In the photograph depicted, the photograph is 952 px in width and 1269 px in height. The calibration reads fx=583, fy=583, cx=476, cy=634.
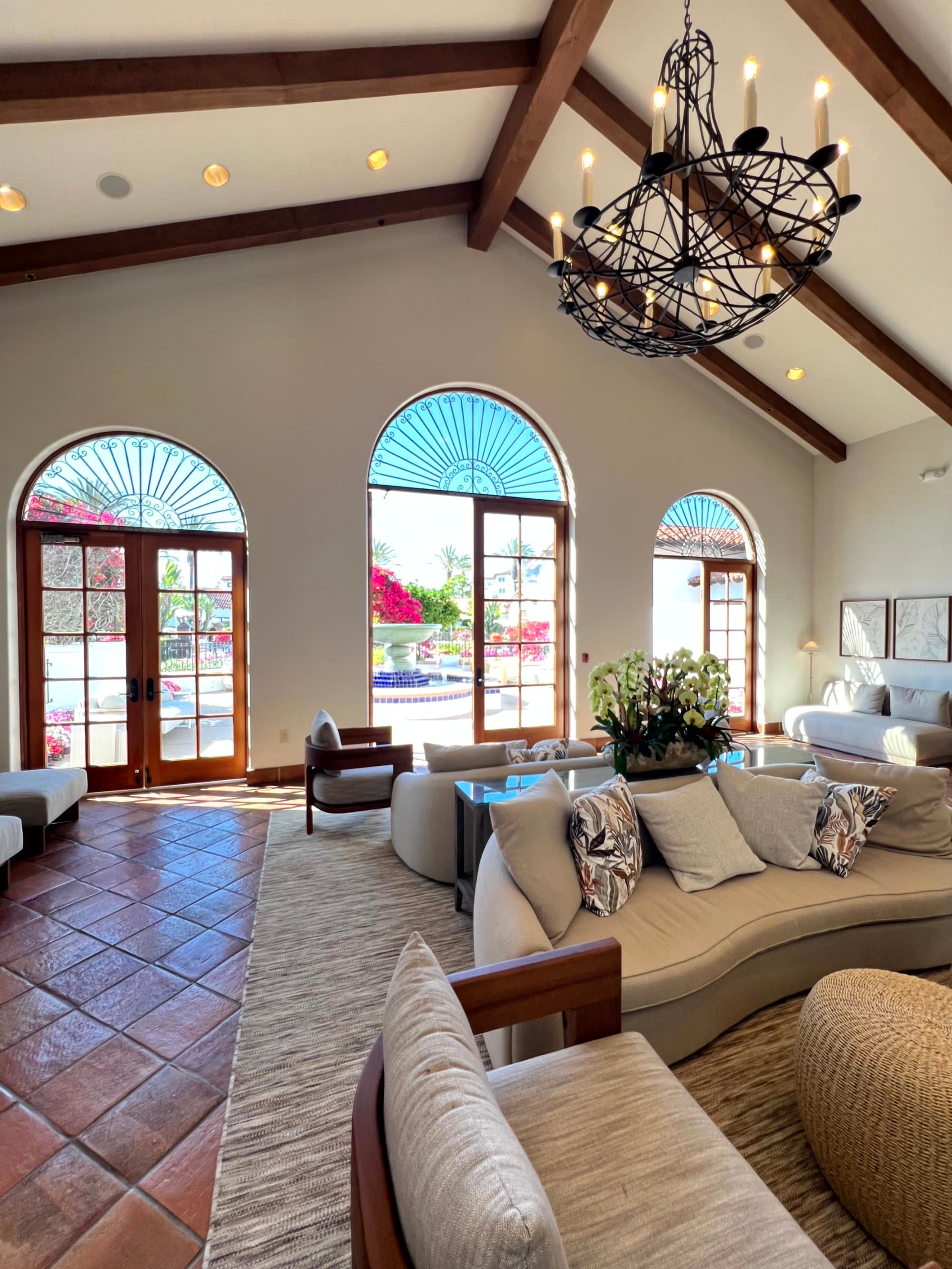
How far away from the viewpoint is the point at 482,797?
258cm

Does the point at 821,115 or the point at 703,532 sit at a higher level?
the point at 821,115

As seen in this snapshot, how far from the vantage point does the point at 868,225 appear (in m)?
4.21

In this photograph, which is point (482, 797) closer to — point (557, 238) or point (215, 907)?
point (215, 907)

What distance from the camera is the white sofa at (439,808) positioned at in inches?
120

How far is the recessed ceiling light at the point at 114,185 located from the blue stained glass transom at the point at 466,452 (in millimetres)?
2359

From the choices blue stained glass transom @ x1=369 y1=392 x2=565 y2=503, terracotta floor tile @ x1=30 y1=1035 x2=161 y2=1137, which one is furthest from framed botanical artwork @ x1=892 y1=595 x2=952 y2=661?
terracotta floor tile @ x1=30 y1=1035 x2=161 y2=1137

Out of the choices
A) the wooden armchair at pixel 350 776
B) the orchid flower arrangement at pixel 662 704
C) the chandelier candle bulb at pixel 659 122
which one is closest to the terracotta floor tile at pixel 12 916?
the wooden armchair at pixel 350 776


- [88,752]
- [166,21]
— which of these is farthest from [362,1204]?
[88,752]

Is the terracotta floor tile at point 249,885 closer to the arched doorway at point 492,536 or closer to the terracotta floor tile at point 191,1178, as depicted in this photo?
the terracotta floor tile at point 191,1178

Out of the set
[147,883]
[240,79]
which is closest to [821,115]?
[240,79]

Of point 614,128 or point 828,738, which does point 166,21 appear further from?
point 828,738

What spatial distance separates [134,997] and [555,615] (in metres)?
4.72

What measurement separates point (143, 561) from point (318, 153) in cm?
322

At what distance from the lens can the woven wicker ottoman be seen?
1.23 metres
